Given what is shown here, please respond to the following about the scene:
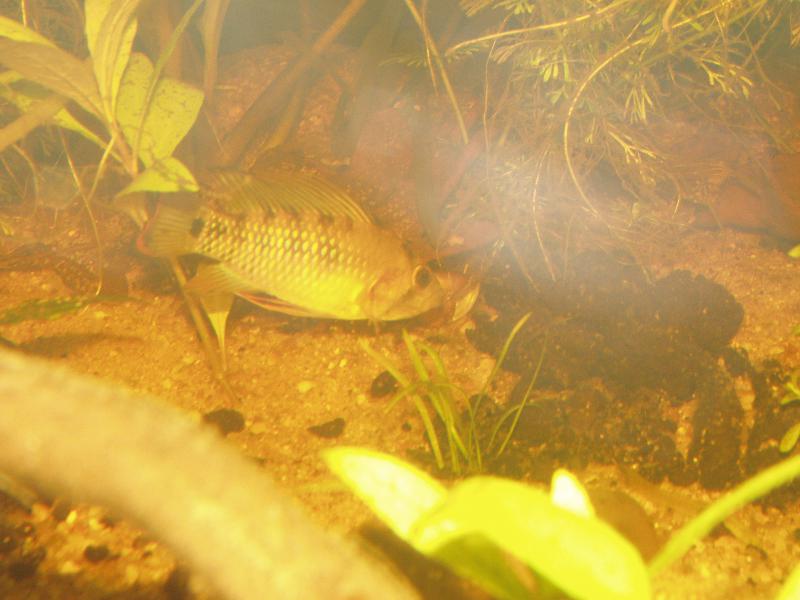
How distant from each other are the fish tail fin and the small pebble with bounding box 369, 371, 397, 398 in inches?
41.4

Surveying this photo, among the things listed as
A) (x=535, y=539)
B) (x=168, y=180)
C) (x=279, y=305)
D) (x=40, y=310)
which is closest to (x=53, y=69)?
(x=168, y=180)

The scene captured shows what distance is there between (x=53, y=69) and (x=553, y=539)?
268 centimetres

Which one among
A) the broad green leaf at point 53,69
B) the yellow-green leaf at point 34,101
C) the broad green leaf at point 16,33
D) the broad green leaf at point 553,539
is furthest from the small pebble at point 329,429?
the broad green leaf at point 16,33

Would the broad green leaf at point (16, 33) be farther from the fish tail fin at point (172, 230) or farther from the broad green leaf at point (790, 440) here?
the broad green leaf at point (790, 440)

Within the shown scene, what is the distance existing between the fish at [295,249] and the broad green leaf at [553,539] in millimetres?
1636

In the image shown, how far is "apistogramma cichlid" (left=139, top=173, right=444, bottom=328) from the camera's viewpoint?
2.47 metres

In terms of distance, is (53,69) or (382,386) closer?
(53,69)

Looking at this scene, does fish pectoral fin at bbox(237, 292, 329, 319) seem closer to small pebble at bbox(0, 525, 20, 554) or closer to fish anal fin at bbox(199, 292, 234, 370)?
fish anal fin at bbox(199, 292, 234, 370)

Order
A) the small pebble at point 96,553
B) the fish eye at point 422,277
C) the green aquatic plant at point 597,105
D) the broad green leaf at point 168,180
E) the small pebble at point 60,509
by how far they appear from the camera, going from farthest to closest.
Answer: the green aquatic plant at point 597,105 → the fish eye at point 422,277 → the broad green leaf at point 168,180 → the small pebble at point 60,509 → the small pebble at point 96,553

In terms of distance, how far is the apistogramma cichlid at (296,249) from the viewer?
2473mm

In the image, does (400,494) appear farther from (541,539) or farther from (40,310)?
(40,310)

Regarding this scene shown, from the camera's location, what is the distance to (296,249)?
8.17ft

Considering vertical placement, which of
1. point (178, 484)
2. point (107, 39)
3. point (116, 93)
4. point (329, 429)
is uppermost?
point (107, 39)

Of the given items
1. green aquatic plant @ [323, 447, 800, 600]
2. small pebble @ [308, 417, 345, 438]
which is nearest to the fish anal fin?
small pebble @ [308, 417, 345, 438]
